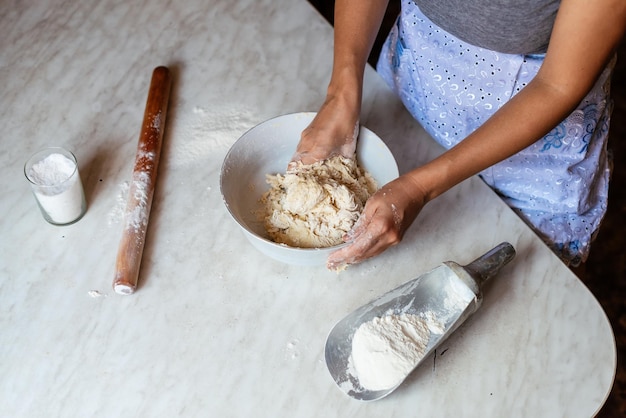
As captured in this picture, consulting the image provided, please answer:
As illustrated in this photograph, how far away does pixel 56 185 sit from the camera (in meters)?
1.09

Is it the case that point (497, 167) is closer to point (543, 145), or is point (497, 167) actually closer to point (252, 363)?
point (543, 145)

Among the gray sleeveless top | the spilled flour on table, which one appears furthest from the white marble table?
the gray sleeveless top

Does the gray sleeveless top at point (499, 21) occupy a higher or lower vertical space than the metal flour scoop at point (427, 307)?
higher

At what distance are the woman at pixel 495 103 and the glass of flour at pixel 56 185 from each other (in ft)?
1.30

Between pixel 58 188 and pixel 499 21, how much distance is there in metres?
0.79

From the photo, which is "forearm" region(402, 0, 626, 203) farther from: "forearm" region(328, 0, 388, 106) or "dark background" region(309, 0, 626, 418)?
"dark background" region(309, 0, 626, 418)

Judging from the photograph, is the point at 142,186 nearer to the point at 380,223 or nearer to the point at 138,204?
the point at 138,204

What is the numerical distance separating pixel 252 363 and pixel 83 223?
1.33ft

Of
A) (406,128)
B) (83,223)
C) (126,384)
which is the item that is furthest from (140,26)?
(126,384)

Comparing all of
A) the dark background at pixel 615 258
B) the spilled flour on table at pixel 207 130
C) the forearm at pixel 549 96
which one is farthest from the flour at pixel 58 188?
the dark background at pixel 615 258

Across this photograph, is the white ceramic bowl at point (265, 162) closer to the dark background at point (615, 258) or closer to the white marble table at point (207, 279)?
the white marble table at point (207, 279)

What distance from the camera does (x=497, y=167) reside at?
1.29 m

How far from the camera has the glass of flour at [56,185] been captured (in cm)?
109

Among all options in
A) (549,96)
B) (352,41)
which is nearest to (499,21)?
(549,96)
